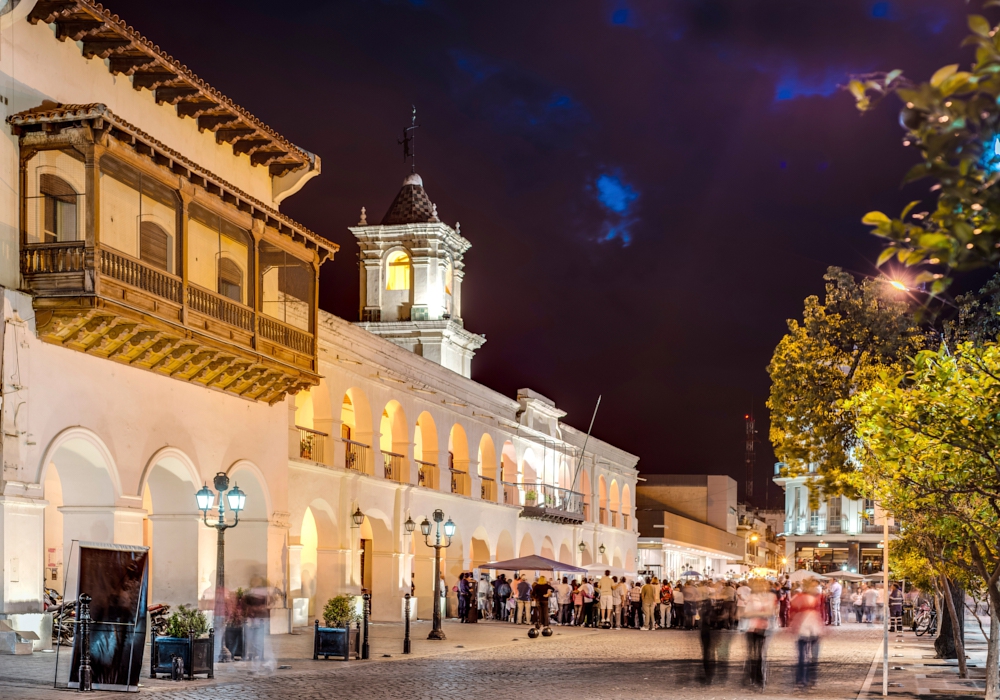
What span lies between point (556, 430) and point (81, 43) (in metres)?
32.8

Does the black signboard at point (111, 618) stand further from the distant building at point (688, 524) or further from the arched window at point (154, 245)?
the distant building at point (688, 524)

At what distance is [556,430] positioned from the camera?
50.3 m

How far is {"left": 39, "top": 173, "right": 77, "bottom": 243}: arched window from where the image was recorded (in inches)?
748

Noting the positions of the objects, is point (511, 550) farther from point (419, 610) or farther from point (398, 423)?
point (398, 423)

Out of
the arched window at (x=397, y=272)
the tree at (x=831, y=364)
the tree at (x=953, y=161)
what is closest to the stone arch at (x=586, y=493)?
the arched window at (x=397, y=272)

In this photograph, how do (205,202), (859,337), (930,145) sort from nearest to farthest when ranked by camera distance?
1. (930,145)
2. (205,202)
3. (859,337)

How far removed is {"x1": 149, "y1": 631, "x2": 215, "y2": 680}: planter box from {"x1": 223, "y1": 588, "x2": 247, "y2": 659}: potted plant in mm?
1815

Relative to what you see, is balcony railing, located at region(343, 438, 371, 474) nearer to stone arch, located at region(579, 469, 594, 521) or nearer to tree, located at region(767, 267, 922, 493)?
tree, located at region(767, 267, 922, 493)

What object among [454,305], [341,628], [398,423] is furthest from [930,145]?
[454,305]

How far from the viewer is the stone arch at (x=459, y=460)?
130 feet

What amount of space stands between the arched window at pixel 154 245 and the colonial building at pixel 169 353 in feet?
0.12

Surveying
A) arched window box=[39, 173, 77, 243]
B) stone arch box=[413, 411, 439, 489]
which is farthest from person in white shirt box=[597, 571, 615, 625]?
arched window box=[39, 173, 77, 243]

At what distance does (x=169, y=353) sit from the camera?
2089 cm

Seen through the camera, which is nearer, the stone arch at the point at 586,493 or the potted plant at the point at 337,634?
the potted plant at the point at 337,634
